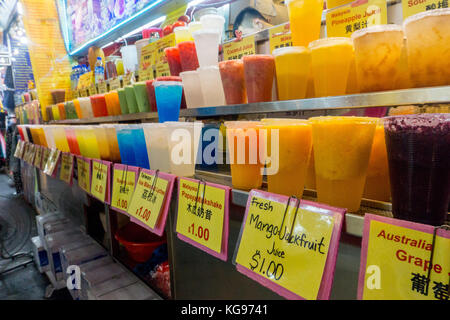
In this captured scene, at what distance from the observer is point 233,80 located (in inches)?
39.8

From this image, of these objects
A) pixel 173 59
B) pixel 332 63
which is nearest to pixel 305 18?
pixel 332 63

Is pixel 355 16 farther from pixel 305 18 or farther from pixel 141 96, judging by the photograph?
pixel 141 96

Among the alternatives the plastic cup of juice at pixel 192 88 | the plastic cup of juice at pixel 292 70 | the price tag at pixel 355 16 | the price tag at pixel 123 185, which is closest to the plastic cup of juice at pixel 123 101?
the price tag at pixel 123 185

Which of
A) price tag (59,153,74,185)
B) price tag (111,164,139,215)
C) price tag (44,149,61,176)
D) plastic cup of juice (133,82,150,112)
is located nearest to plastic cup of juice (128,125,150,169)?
price tag (111,164,139,215)

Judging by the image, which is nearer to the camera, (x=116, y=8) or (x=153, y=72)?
(x=153, y=72)

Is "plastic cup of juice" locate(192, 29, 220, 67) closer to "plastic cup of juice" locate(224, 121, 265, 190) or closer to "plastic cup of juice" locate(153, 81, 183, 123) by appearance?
"plastic cup of juice" locate(153, 81, 183, 123)

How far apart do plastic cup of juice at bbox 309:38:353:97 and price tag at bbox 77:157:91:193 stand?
4.26 feet

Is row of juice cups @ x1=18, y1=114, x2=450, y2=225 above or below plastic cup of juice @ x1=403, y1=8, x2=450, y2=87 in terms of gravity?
below

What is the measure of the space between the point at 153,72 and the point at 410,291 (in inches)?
57.9

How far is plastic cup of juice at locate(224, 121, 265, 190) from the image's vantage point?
0.79 metres

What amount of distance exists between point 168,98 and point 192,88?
0.35 ft
